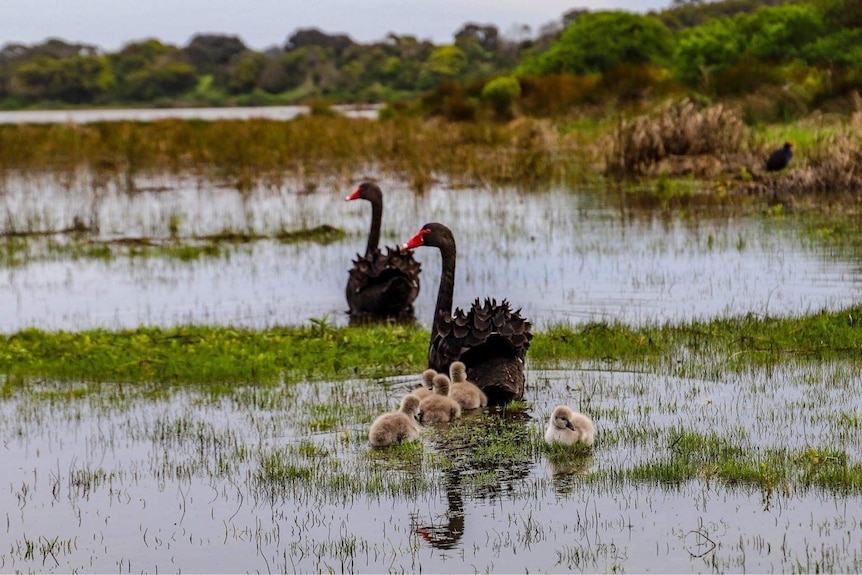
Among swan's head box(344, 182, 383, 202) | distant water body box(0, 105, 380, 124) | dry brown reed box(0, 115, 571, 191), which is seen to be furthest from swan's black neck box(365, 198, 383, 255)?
distant water body box(0, 105, 380, 124)

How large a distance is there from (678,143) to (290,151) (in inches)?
485

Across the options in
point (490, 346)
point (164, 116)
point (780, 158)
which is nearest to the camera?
point (490, 346)

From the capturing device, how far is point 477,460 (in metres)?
7.78

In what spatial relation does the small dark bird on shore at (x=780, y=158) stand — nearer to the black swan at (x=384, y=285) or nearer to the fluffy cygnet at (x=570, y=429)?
the black swan at (x=384, y=285)

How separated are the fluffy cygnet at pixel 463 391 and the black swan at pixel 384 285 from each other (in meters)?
4.03

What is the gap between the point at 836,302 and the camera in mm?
12523

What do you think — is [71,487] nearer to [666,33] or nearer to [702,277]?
[702,277]

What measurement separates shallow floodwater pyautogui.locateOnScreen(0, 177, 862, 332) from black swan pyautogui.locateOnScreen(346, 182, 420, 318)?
260 millimetres

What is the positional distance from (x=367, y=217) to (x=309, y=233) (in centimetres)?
252

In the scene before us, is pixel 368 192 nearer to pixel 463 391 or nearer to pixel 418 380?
pixel 418 380

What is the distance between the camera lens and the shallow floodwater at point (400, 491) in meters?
6.27

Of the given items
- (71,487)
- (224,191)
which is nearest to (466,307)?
(71,487)

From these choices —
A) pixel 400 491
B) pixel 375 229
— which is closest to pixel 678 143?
pixel 375 229

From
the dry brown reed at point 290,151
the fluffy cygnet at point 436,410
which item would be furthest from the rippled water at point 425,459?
the dry brown reed at point 290,151
